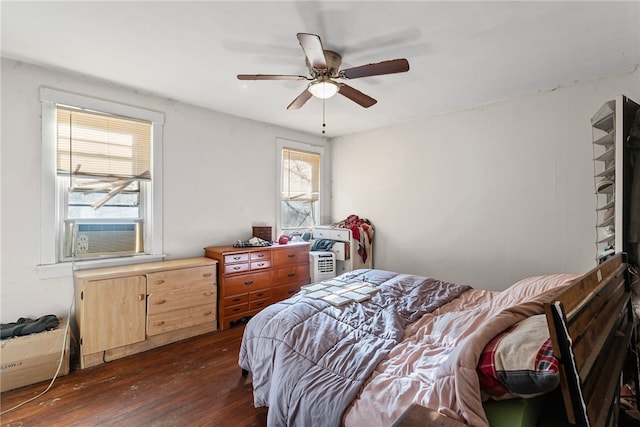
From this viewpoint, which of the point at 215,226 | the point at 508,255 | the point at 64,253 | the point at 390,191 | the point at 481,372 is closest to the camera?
the point at 481,372

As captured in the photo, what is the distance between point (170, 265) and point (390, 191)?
9.90 ft

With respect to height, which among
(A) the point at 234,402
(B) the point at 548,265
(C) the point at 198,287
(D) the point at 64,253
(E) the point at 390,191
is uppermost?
(E) the point at 390,191

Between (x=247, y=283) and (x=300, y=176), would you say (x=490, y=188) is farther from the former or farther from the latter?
(x=247, y=283)

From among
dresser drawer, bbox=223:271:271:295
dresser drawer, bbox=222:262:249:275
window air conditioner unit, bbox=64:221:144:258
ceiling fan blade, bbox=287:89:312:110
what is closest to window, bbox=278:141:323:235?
dresser drawer, bbox=223:271:271:295

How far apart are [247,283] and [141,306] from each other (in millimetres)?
1081

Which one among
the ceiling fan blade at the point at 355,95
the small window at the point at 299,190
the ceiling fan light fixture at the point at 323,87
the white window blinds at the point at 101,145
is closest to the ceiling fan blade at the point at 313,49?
the ceiling fan light fixture at the point at 323,87

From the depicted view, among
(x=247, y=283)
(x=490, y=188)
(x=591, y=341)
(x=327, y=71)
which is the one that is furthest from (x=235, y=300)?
(x=490, y=188)

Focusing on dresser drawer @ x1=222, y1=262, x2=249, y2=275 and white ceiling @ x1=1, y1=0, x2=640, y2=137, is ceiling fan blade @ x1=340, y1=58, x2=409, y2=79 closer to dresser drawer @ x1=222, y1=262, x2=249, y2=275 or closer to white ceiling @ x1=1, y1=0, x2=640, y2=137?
white ceiling @ x1=1, y1=0, x2=640, y2=137

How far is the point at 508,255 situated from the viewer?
10.3 feet

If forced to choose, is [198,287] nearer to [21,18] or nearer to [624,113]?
[21,18]

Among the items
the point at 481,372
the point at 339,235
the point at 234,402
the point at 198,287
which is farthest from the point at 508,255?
the point at 198,287

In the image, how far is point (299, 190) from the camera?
4613 millimetres

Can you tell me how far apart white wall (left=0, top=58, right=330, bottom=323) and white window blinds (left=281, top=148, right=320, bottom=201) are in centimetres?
26

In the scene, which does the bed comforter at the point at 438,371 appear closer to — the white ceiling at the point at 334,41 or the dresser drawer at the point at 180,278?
the white ceiling at the point at 334,41
